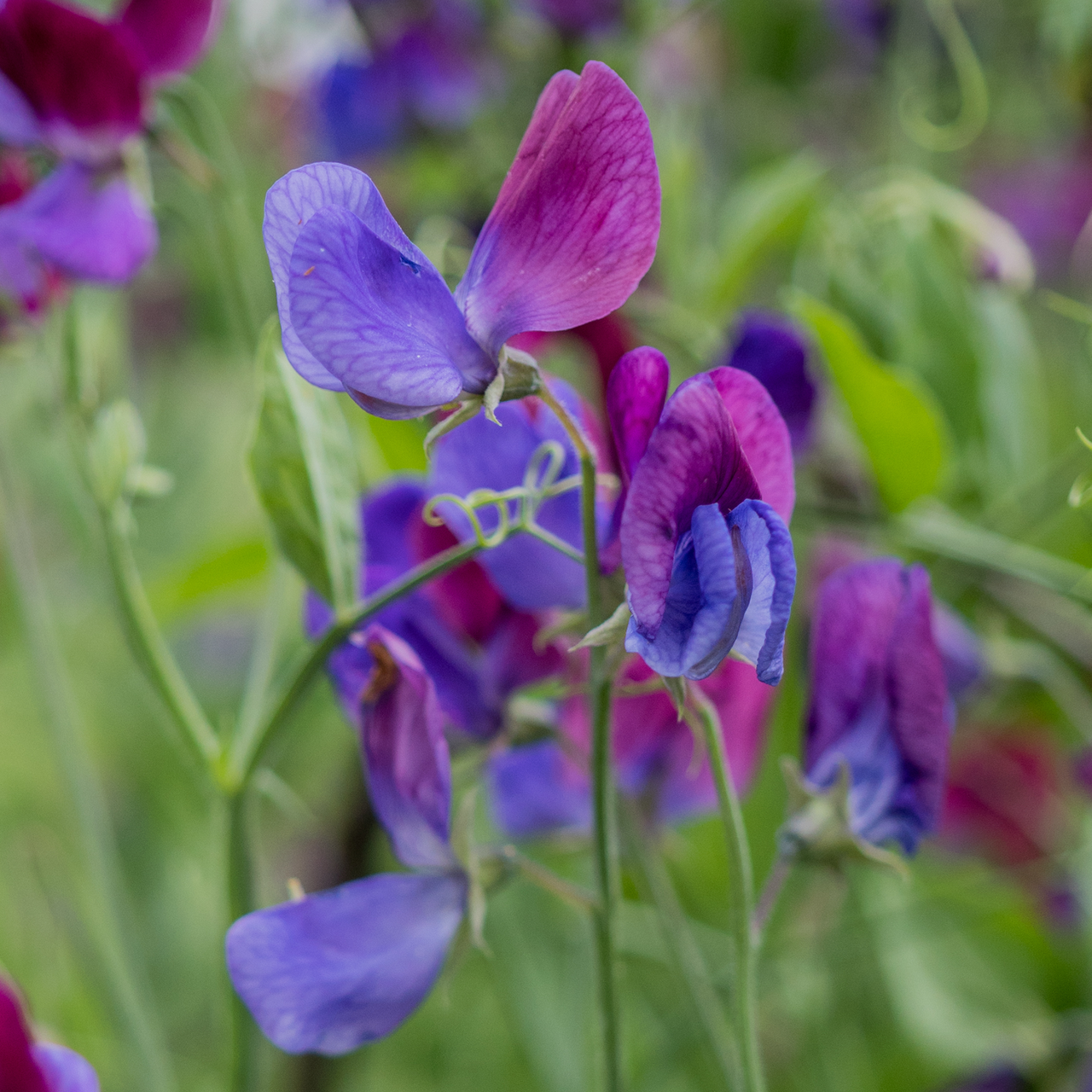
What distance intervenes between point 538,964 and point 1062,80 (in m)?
0.62

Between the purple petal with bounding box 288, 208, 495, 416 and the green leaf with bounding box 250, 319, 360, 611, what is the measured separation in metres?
0.08

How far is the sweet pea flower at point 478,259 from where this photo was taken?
0.26 meters

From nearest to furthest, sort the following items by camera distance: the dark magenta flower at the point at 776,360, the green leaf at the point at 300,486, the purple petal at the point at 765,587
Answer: the purple petal at the point at 765,587 < the green leaf at the point at 300,486 < the dark magenta flower at the point at 776,360

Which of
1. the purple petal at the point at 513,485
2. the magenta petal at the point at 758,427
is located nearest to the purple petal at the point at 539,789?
the purple petal at the point at 513,485

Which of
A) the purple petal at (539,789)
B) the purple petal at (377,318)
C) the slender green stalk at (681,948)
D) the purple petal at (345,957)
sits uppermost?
the purple petal at (377,318)

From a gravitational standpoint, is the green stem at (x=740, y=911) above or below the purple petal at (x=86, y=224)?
below

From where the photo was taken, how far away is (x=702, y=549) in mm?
262

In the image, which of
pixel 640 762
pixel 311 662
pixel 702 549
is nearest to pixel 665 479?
pixel 702 549

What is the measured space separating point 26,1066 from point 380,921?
0.31 ft

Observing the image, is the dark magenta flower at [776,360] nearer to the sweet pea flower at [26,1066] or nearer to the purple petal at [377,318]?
the purple petal at [377,318]

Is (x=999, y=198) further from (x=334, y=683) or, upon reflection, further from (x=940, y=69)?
(x=334, y=683)

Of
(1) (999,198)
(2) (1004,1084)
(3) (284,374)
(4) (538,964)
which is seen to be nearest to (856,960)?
(2) (1004,1084)

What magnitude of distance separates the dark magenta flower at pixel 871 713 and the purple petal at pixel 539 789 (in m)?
0.16

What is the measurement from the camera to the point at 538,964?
2.71 ft
